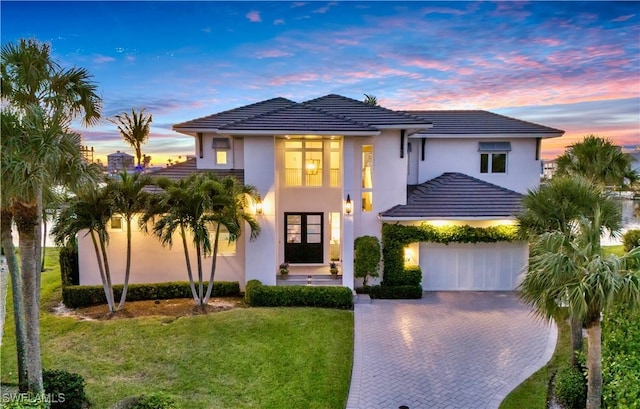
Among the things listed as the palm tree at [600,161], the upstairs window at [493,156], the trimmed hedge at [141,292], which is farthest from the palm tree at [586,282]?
the upstairs window at [493,156]

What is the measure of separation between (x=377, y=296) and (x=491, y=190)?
6659 millimetres

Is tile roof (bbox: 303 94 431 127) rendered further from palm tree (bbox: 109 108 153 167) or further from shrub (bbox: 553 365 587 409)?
palm tree (bbox: 109 108 153 167)

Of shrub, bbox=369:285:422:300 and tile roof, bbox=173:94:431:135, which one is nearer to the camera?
tile roof, bbox=173:94:431:135

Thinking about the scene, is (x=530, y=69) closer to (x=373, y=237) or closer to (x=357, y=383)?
(x=373, y=237)

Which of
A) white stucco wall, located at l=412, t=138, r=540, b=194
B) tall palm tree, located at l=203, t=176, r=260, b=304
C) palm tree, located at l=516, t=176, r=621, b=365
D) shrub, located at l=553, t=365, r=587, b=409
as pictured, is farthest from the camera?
white stucco wall, located at l=412, t=138, r=540, b=194

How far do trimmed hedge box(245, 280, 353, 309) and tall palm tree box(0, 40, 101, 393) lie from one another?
7.79 meters

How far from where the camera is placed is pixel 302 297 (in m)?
14.0

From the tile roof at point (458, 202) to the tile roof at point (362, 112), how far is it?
3.10 meters

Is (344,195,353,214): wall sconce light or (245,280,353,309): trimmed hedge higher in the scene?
(344,195,353,214): wall sconce light

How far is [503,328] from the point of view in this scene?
39.1ft

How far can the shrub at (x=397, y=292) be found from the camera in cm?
1495

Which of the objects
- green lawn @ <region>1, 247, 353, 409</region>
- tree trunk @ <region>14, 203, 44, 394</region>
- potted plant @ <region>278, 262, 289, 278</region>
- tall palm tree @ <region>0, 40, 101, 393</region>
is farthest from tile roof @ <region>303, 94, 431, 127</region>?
tree trunk @ <region>14, 203, 44, 394</region>

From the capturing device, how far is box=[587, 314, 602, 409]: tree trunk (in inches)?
271

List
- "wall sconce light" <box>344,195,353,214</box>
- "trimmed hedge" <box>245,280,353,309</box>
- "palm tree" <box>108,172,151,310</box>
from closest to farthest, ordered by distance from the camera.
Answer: "palm tree" <box>108,172,151,310</box>, "trimmed hedge" <box>245,280,353,309</box>, "wall sconce light" <box>344,195,353,214</box>
